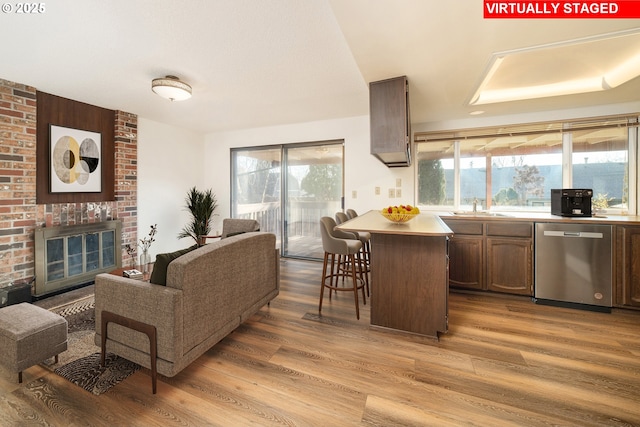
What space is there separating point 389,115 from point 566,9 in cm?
128

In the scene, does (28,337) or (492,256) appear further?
(492,256)

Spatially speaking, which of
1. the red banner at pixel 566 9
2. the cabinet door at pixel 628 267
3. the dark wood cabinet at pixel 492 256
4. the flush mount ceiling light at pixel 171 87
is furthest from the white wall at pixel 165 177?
the cabinet door at pixel 628 267

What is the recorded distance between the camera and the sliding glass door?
4.57 meters

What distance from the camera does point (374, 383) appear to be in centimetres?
162

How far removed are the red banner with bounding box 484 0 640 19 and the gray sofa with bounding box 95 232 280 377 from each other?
240 cm

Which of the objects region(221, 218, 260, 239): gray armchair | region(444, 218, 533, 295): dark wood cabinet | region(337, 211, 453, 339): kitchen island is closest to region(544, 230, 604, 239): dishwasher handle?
region(444, 218, 533, 295): dark wood cabinet

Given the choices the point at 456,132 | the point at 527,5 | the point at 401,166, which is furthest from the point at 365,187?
the point at 527,5

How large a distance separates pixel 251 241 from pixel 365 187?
2.56 meters

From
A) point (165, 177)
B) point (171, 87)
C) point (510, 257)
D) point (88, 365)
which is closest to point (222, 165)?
point (165, 177)

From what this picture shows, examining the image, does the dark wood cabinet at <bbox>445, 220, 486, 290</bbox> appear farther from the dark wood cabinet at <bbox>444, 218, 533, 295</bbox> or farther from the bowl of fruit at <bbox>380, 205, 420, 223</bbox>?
the bowl of fruit at <bbox>380, 205, 420, 223</bbox>

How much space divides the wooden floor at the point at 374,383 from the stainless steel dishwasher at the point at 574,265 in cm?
36

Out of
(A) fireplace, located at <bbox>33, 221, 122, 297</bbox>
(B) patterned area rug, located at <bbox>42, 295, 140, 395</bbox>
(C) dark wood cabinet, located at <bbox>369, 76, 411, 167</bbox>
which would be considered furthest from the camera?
(A) fireplace, located at <bbox>33, 221, 122, 297</bbox>

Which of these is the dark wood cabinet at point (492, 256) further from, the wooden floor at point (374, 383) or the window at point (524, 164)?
the window at point (524, 164)

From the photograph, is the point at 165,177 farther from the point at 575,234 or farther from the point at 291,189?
the point at 575,234
